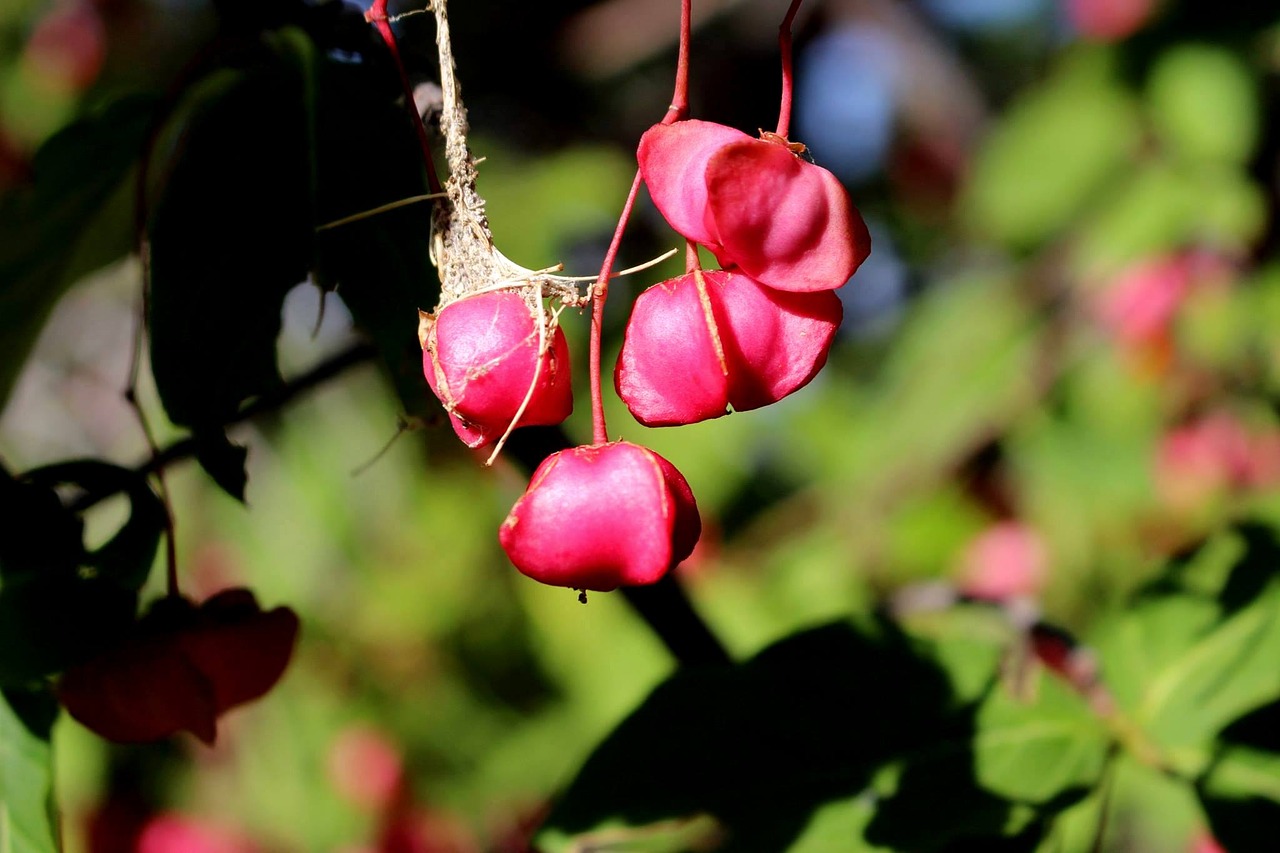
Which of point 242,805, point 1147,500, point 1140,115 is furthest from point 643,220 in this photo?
point 242,805

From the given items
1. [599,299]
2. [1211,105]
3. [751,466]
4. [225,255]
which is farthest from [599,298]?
[751,466]

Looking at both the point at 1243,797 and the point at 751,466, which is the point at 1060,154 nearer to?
the point at 751,466

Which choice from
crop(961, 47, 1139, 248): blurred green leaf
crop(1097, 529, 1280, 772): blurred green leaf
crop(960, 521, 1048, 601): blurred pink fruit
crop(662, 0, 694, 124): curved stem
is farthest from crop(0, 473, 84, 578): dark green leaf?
crop(961, 47, 1139, 248): blurred green leaf

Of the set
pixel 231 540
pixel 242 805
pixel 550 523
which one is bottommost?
pixel 242 805

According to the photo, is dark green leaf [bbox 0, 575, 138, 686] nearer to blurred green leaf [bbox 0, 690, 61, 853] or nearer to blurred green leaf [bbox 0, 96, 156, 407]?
blurred green leaf [bbox 0, 690, 61, 853]

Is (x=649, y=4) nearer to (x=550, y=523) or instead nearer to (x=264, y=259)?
(x=264, y=259)

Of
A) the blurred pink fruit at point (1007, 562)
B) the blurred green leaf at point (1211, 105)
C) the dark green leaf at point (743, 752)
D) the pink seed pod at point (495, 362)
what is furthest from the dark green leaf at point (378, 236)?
the blurred pink fruit at point (1007, 562)
